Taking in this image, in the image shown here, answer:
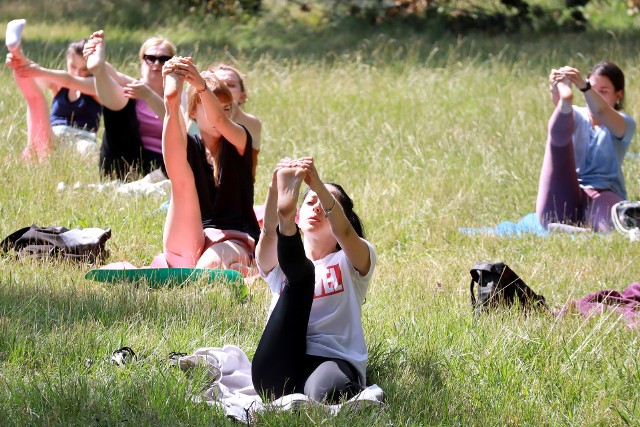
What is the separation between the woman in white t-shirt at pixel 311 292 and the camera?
367 centimetres

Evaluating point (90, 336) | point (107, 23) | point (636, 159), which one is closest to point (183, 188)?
point (90, 336)

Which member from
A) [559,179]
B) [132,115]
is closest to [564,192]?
[559,179]

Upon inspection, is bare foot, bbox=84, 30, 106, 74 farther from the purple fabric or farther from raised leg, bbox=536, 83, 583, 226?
the purple fabric

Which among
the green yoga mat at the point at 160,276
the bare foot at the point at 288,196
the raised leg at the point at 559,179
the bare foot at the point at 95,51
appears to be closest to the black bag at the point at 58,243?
the green yoga mat at the point at 160,276

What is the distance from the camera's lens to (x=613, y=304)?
508 cm

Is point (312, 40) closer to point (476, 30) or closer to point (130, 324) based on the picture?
point (476, 30)

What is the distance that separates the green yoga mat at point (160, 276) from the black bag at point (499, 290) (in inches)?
45.5

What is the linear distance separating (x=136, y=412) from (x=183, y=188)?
2.09 m

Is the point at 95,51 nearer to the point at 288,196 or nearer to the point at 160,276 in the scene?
the point at 160,276

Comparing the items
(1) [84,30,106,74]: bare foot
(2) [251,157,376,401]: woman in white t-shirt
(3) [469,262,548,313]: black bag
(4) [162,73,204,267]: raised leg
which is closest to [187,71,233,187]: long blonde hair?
(4) [162,73,204,267]: raised leg

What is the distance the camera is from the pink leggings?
22.9 ft

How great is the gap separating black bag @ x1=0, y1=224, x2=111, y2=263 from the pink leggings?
3.06 metres

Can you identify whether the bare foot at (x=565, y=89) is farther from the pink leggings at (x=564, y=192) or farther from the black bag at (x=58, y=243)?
the black bag at (x=58, y=243)

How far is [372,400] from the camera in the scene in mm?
3672
